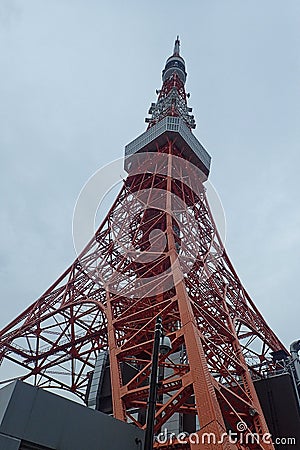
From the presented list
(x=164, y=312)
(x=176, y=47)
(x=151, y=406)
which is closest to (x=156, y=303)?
(x=164, y=312)

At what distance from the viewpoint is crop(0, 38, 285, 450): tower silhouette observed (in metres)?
8.59

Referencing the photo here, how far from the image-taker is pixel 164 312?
11016 mm

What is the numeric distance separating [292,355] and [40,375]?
35.2 ft

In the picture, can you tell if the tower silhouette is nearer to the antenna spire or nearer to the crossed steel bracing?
the crossed steel bracing

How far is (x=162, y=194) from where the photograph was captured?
2005 cm

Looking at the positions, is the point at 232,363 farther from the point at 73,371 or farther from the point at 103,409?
the point at 73,371

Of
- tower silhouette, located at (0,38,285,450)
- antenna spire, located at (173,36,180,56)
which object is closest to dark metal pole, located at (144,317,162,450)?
tower silhouette, located at (0,38,285,450)

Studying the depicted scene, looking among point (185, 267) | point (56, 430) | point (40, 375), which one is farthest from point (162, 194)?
point (56, 430)

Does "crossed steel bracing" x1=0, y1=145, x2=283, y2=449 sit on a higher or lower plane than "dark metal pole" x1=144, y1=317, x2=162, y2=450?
higher

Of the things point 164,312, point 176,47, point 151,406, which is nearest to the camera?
point 151,406

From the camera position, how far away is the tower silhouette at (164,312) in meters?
8.59

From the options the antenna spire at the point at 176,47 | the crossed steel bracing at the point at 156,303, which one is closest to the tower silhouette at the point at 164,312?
the crossed steel bracing at the point at 156,303

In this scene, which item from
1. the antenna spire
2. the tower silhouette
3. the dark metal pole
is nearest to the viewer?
the dark metal pole

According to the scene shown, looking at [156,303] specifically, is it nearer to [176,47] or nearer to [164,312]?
[164,312]
